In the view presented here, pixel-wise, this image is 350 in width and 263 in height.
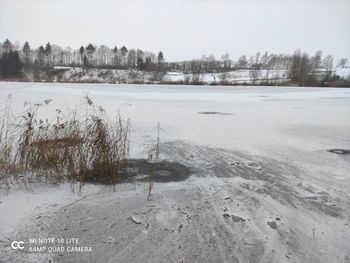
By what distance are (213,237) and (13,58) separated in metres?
60.5

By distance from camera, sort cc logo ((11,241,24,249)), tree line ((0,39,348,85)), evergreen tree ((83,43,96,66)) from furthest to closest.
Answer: evergreen tree ((83,43,96,66))
tree line ((0,39,348,85))
cc logo ((11,241,24,249))

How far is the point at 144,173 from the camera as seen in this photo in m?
4.13

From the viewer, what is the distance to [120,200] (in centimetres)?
328

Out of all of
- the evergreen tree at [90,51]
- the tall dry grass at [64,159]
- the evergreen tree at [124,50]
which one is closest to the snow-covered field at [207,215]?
the tall dry grass at [64,159]

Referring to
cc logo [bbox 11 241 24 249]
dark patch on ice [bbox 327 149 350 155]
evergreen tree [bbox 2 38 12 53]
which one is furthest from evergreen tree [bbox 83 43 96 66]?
cc logo [bbox 11 241 24 249]

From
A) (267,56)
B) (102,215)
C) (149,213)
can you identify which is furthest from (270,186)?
(267,56)

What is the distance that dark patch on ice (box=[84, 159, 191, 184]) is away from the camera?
152 inches

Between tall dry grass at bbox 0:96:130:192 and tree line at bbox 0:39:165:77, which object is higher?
tree line at bbox 0:39:165:77

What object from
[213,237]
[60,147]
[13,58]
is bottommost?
[213,237]

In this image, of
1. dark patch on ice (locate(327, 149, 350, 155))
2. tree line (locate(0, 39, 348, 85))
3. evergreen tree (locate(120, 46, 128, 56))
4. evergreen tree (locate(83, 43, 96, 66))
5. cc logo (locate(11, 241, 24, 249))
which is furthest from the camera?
evergreen tree (locate(120, 46, 128, 56))

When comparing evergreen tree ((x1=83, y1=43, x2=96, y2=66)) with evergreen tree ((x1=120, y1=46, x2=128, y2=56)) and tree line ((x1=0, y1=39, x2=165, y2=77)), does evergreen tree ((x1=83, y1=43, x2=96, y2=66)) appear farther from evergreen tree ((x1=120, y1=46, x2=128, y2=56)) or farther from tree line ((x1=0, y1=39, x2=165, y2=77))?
evergreen tree ((x1=120, y1=46, x2=128, y2=56))

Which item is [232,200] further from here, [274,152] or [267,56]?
[267,56]

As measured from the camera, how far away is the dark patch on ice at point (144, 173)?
12.6 feet

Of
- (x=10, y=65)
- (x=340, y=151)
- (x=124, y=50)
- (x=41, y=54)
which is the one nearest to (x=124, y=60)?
(x=124, y=50)
